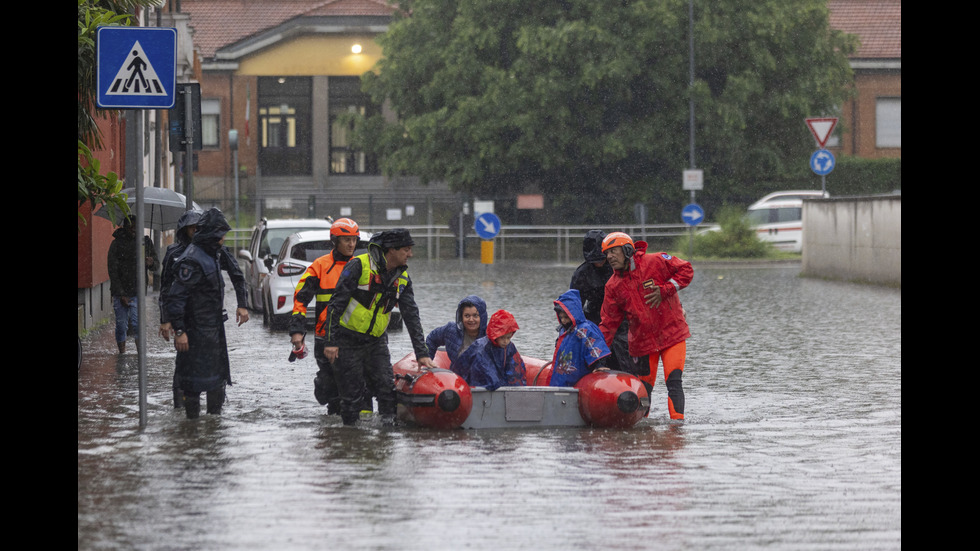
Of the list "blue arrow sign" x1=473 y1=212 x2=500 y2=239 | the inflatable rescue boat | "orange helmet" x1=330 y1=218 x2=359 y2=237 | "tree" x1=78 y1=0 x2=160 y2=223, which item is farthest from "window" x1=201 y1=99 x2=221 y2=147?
the inflatable rescue boat

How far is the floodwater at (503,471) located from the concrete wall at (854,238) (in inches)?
475

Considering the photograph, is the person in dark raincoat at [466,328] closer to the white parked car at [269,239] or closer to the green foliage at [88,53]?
the green foliage at [88,53]

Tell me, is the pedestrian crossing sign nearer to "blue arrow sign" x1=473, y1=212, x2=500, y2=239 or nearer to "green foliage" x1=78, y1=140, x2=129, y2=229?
"green foliage" x1=78, y1=140, x2=129, y2=229

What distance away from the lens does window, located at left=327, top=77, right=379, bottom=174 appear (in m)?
53.2

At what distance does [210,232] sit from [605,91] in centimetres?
3111

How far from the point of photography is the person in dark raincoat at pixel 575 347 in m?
10.2

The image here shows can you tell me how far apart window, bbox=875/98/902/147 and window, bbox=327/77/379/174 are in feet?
61.7

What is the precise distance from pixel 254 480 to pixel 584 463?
194 centimetres

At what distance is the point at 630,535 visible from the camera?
6.50m

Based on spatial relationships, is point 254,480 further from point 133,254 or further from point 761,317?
point 761,317

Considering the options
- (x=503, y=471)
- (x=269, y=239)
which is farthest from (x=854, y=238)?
(x=503, y=471)

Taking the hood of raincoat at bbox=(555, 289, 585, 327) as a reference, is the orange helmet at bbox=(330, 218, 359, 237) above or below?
above
